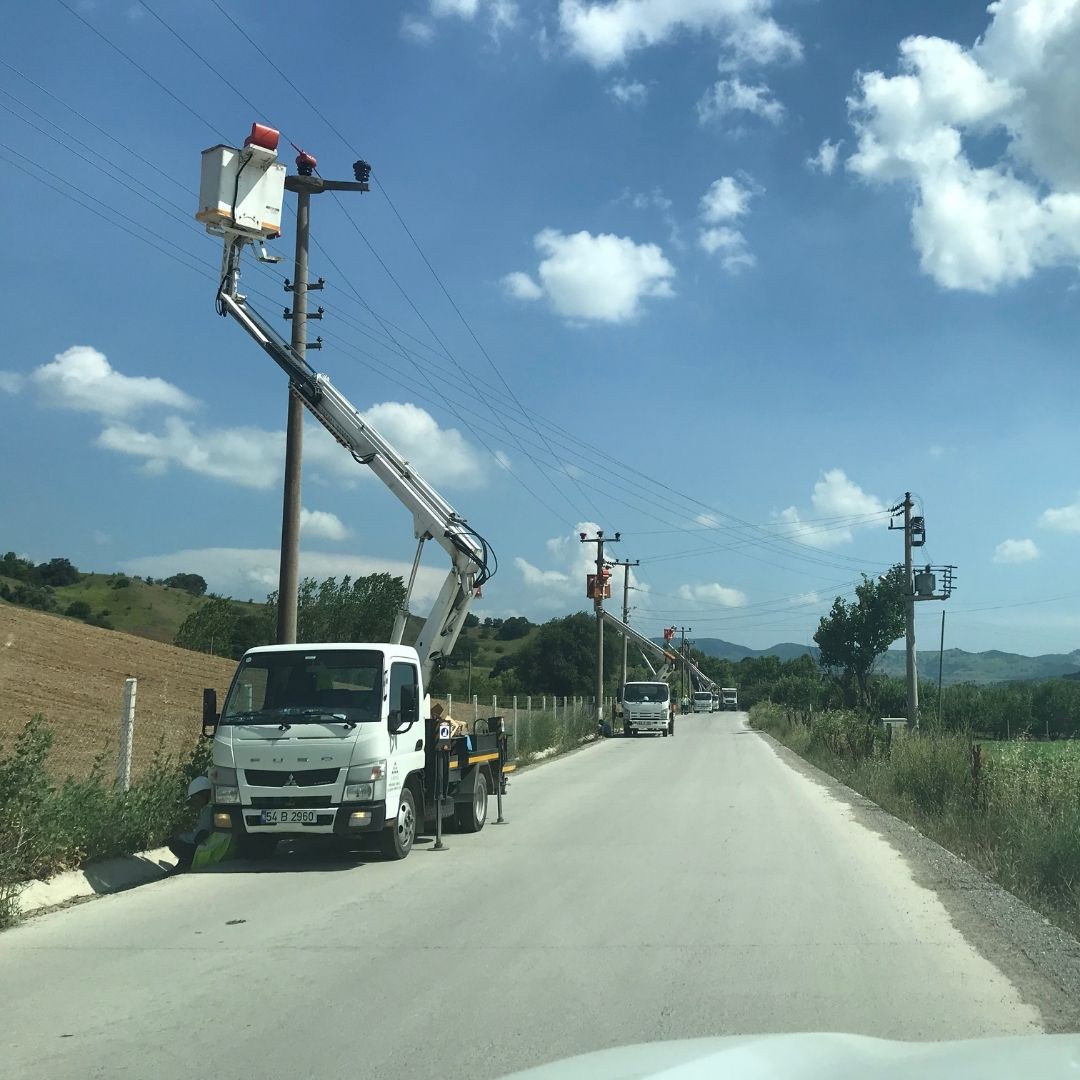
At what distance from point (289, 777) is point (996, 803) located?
8.95 metres

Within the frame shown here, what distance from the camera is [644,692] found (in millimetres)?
52031

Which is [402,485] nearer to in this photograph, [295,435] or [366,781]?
[295,435]

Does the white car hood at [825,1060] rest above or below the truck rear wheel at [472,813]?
above

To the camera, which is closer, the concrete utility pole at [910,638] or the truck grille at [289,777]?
the truck grille at [289,777]

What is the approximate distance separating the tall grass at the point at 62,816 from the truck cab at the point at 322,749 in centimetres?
90

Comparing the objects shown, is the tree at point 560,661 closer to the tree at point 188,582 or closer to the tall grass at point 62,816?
the tree at point 188,582

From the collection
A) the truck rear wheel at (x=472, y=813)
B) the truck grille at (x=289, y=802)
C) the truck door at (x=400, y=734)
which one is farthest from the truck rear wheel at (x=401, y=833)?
the truck rear wheel at (x=472, y=813)

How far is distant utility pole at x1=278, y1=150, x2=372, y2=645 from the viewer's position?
16.5m

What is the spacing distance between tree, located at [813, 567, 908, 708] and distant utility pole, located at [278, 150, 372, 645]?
5370 centimetres

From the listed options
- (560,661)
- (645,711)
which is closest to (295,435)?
(645,711)

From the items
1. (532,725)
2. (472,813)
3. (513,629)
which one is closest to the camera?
(472,813)

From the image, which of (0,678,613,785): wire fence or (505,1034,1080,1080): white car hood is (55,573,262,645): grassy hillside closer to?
(0,678,613,785): wire fence

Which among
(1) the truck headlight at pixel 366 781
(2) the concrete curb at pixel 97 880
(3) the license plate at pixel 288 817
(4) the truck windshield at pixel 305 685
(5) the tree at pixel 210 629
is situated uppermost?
(5) the tree at pixel 210 629

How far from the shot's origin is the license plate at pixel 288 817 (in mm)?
11281
